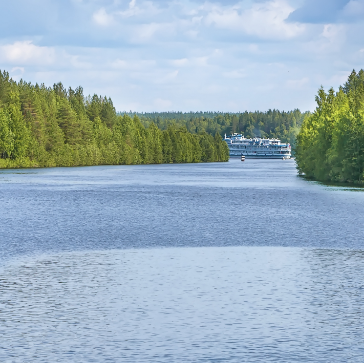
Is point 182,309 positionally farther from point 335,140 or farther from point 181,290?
point 335,140

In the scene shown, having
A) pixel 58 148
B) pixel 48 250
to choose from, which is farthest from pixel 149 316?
pixel 58 148

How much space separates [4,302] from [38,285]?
217 cm

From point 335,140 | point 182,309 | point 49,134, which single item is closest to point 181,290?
point 182,309

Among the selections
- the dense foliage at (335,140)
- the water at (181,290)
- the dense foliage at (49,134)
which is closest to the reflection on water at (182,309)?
the water at (181,290)

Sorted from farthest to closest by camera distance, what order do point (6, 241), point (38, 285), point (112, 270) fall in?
point (6, 241) < point (112, 270) < point (38, 285)

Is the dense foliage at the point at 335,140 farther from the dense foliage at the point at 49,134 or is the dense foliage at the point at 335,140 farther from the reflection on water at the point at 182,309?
the reflection on water at the point at 182,309

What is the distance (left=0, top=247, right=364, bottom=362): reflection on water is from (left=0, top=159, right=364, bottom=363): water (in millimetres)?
32

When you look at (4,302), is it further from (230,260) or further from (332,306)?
(230,260)

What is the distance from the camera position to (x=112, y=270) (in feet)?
68.6

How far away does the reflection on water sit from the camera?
12359 millimetres

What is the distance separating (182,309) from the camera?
51.0 feet

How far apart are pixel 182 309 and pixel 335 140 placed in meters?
70.6

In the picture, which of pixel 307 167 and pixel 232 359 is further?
pixel 307 167

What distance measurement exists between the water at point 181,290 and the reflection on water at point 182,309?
32mm
